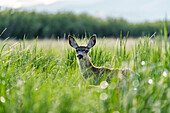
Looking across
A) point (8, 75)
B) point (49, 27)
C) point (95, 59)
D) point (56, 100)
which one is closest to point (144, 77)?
point (56, 100)

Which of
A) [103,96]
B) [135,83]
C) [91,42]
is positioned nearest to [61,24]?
[91,42]

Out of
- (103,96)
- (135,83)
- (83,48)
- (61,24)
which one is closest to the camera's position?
(103,96)

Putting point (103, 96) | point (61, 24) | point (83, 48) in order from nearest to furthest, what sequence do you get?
point (103, 96) → point (83, 48) → point (61, 24)

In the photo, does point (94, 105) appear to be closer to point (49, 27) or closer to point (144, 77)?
point (144, 77)

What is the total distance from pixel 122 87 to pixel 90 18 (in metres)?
18.8

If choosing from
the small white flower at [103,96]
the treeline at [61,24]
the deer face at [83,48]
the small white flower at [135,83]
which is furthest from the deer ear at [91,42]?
the treeline at [61,24]

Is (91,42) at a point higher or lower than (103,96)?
higher

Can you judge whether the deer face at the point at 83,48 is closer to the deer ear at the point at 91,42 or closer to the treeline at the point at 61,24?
the deer ear at the point at 91,42

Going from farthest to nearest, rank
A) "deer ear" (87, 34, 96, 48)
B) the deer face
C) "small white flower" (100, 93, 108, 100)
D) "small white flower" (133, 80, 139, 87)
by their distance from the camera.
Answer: "deer ear" (87, 34, 96, 48), the deer face, "small white flower" (133, 80, 139, 87), "small white flower" (100, 93, 108, 100)

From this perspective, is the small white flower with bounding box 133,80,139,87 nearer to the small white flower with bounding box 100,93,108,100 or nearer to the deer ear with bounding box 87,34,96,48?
the small white flower with bounding box 100,93,108,100

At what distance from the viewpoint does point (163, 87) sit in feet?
8.95

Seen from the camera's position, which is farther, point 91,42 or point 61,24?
point 61,24

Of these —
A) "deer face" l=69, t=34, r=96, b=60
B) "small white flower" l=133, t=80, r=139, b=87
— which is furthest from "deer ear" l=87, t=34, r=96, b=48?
"small white flower" l=133, t=80, r=139, b=87

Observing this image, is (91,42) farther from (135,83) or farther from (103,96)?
(103,96)
